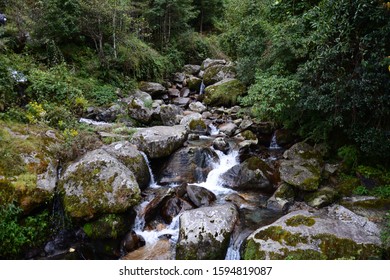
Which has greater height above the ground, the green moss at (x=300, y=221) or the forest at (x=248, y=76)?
the forest at (x=248, y=76)

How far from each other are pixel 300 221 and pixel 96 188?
183 inches

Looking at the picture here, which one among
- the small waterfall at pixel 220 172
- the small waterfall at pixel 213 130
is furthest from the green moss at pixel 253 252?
the small waterfall at pixel 213 130

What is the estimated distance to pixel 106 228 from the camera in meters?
6.13

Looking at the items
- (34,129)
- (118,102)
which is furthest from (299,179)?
(118,102)

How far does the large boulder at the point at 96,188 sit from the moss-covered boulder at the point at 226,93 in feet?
28.7

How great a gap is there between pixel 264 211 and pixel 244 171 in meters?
1.57

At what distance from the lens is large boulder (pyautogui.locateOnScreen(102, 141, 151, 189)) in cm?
777

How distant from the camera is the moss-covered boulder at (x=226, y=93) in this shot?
14273 millimetres

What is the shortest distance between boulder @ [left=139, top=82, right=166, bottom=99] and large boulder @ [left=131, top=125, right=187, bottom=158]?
6042 mm

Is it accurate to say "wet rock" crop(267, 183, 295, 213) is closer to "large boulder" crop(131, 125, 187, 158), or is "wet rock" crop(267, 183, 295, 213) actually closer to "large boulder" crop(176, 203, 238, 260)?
"large boulder" crop(176, 203, 238, 260)

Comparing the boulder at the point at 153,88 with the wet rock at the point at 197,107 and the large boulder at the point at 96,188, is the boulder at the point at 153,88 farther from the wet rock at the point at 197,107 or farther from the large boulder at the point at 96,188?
the large boulder at the point at 96,188

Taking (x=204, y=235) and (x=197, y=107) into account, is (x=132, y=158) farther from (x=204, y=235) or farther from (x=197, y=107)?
(x=197, y=107)

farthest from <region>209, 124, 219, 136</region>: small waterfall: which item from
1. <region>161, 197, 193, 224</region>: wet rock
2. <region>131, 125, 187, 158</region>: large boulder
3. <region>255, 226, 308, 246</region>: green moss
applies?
<region>255, 226, 308, 246</region>: green moss

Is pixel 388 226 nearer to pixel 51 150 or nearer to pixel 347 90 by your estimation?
pixel 347 90
